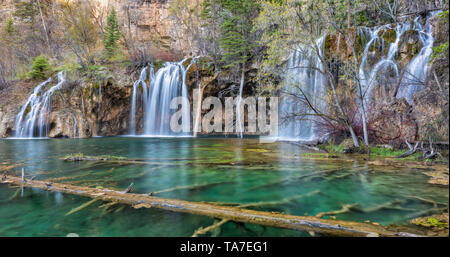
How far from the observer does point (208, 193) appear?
4.57m

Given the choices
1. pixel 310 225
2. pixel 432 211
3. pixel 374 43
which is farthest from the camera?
pixel 374 43

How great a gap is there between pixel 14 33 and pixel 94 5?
40.3ft

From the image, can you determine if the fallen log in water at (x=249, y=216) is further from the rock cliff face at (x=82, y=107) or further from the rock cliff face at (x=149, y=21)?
the rock cliff face at (x=149, y=21)

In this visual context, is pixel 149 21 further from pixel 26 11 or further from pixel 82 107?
pixel 82 107


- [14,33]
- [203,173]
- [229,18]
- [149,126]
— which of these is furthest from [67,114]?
[14,33]

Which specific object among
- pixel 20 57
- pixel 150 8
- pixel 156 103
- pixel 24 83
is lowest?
pixel 156 103

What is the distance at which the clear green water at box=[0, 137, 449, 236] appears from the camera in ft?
10.1

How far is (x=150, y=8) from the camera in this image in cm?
3903

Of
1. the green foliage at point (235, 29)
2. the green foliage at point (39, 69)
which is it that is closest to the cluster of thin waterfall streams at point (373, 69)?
the green foliage at point (235, 29)

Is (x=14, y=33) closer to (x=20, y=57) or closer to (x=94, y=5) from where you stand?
(x=20, y=57)

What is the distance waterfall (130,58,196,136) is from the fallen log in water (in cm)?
1812

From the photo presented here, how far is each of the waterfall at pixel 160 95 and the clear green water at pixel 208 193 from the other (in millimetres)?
14632

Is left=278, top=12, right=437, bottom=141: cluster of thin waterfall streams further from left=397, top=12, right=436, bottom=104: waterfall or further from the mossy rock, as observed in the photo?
the mossy rock

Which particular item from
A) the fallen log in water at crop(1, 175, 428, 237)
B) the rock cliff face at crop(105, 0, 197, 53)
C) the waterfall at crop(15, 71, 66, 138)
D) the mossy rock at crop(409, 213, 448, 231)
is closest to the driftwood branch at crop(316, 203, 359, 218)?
the fallen log in water at crop(1, 175, 428, 237)
